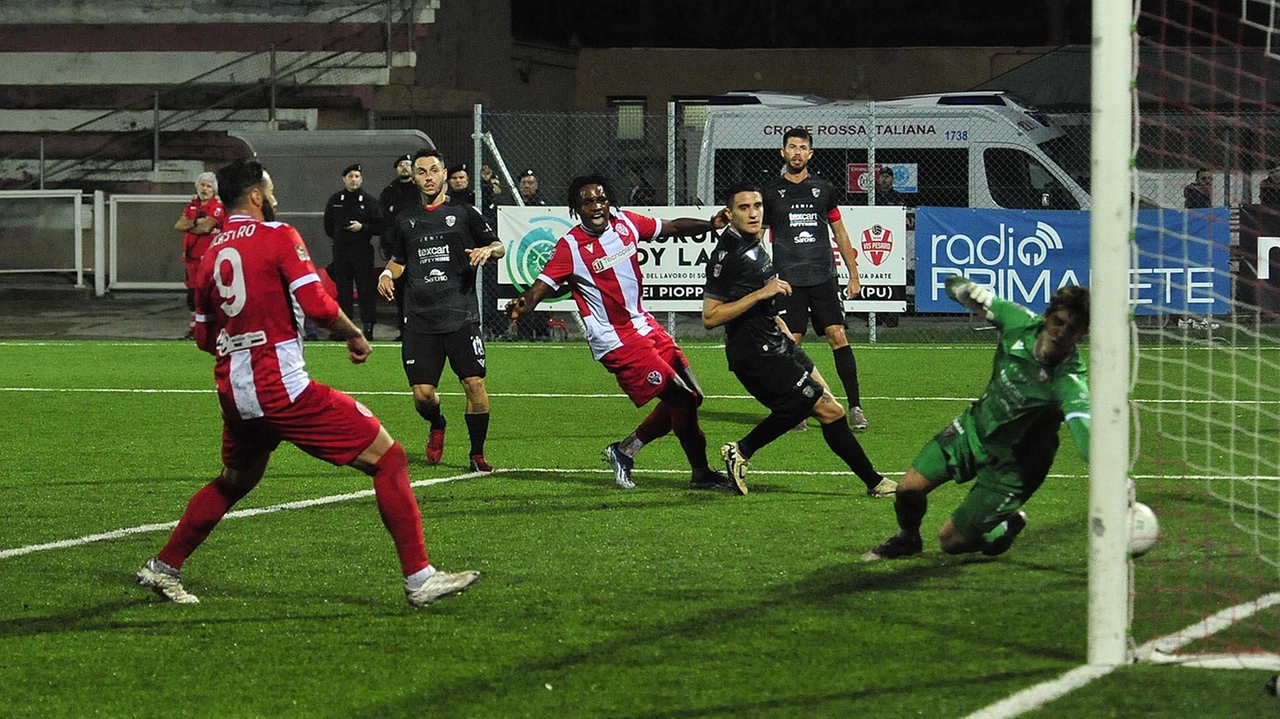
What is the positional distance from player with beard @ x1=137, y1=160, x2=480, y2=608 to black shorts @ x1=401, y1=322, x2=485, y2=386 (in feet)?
13.8

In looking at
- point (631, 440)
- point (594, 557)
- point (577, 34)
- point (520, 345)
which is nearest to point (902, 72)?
point (577, 34)

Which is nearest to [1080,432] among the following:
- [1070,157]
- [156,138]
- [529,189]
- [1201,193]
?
[529,189]

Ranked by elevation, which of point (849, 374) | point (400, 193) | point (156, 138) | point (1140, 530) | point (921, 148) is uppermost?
point (156, 138)

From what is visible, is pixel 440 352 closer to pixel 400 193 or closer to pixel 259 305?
pixel 259 305

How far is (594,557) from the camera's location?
7.59 m

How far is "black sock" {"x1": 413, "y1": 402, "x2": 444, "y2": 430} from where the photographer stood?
10867mm

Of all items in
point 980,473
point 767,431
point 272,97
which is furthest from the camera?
point 272,97

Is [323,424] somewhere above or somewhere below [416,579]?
above

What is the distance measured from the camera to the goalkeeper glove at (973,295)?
6.68m

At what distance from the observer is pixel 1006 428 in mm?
6734

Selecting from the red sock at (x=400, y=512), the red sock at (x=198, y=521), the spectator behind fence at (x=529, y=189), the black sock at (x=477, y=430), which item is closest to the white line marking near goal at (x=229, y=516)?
the black sock at (x=477, y=430)

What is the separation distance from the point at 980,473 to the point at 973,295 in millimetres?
720

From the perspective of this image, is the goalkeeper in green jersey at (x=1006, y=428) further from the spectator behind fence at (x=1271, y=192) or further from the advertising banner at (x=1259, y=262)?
the spectator behind fence at (x=1271, y=192)

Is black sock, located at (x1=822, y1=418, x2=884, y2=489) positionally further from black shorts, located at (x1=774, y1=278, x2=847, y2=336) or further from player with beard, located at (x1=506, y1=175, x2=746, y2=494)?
black shorts, located at (x1=774, y1=278, x2=847, y2=336)
